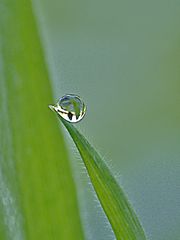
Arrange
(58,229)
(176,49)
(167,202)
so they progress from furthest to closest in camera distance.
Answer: (176,49)
(167,202)
(58,229)

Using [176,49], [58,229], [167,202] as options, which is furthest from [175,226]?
[176,49]

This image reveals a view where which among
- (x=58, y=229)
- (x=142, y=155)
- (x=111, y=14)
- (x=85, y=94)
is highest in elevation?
(x=111, y=14)

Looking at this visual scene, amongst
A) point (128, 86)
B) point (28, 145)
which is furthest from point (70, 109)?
point (128, 86)

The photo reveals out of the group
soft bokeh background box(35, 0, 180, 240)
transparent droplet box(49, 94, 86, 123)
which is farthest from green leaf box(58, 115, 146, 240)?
soft bokeh background box(35, 0, 180, 240)

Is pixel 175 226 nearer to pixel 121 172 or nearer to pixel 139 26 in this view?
pixel 121 172

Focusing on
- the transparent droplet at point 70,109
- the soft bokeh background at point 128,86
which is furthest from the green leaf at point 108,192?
the soft bokeh background at point 128,86

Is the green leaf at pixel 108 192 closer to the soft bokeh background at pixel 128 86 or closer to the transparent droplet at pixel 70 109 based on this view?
the transparent droplet at pixel 70 109

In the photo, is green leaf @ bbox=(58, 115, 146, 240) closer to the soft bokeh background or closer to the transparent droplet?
the transparent droplet
